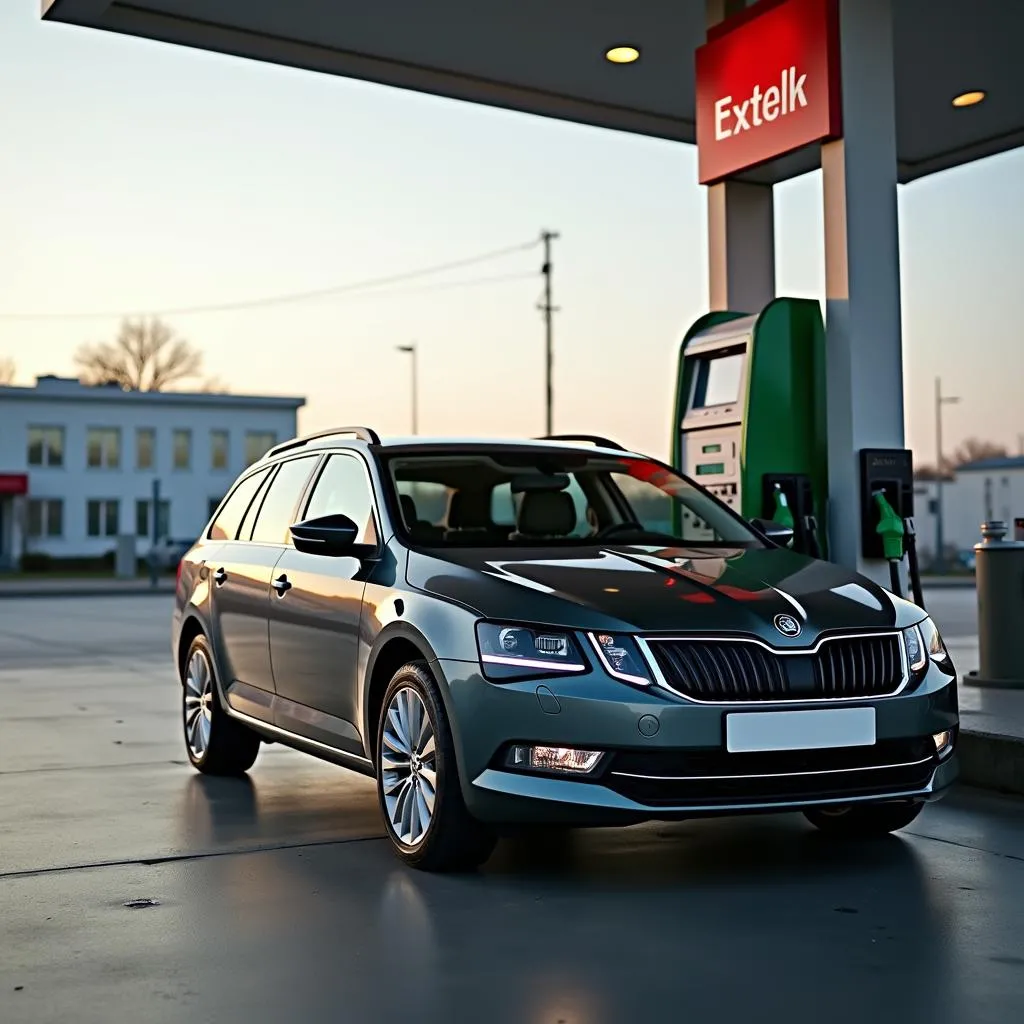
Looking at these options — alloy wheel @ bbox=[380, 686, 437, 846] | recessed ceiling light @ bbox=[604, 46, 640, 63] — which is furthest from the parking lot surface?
recessed ceiling light @ bbox=[604, 46, 640, 63]

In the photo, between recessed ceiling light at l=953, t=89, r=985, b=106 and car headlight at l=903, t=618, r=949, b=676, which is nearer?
car headlight at l=903, t=618, r=949, b=676

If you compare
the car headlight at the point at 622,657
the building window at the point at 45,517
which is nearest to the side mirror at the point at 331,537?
the car headlight at the point at 622,657

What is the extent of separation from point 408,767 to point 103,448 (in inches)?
2263

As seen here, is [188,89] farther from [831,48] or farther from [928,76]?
[831,48]

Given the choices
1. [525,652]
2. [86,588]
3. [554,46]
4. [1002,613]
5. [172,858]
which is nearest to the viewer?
[525,652]

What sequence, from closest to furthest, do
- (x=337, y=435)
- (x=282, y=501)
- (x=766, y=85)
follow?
(x=337, y=435), (x=282, y=501), (x=766, y=85)

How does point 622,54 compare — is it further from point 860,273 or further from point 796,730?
point 796,730

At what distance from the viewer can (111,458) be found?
61.2 metres

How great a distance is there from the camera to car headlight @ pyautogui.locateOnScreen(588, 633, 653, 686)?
5.00 meters

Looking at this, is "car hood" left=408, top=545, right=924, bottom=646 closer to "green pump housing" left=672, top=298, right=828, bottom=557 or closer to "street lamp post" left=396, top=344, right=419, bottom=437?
"green pump housing" left=672, top=298, right=828, bottom=557

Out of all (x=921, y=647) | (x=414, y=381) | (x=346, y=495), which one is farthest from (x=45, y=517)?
(x=921, y=647)

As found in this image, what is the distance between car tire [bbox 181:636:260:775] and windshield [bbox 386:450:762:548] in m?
1.73

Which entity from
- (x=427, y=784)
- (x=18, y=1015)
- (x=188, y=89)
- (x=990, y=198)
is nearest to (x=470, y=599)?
(x=427, y=784)

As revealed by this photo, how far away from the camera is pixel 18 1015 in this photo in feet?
12.7
